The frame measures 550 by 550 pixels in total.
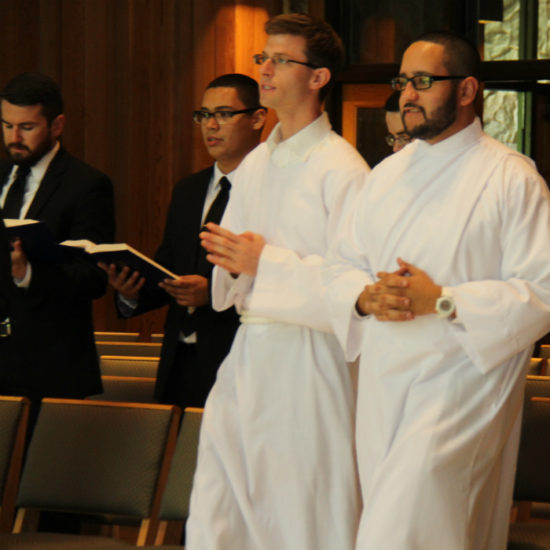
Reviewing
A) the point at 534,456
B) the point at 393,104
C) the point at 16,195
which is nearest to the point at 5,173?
the point at 16,195

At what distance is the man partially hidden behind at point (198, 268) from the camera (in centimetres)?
455

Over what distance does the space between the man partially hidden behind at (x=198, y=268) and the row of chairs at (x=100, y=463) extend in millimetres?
546

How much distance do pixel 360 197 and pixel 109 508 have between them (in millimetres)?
1319

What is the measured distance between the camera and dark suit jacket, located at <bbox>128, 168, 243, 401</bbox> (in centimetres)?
455

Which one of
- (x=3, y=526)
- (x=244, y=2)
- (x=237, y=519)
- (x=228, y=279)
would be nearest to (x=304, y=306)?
(x=228, y=279)

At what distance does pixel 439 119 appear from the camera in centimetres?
352

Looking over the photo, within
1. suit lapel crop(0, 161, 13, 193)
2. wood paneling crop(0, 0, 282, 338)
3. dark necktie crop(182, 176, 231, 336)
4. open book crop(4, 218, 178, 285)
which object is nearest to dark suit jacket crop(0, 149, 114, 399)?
open book crop(4, 218, 178, 285)

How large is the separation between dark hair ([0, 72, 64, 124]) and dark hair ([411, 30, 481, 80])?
1725 mm

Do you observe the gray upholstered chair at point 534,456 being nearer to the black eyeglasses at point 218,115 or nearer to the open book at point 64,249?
the open book at point 64,249

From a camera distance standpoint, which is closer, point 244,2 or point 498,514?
point 498,514

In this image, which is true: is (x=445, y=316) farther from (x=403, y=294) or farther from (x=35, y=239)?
(x=35, y=239)

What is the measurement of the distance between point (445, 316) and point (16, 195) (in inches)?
84.0

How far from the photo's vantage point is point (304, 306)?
3809mm

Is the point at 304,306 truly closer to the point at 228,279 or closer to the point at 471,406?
the point at 228,279
